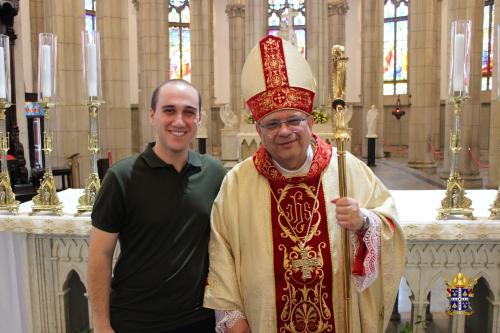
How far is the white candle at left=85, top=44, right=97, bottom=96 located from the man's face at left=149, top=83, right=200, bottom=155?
1438 mm

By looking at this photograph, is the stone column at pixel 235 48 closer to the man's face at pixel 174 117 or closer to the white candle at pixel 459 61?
the white candle at pixel 459 61

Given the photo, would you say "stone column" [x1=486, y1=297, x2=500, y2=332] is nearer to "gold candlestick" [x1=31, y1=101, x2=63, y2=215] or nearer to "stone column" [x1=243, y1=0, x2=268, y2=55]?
"gold candlestick" [x1=31, y1=101, x2=63, y2=215]

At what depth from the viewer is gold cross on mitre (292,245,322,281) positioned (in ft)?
7.83

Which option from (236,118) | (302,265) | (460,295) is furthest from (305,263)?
(236,118)

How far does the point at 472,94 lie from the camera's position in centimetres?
1296


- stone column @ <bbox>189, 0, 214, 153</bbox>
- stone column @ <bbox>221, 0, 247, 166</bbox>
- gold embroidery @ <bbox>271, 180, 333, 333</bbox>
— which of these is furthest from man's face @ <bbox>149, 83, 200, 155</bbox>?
stone column @ <bbox>221, 0, 247, 166</bbox>

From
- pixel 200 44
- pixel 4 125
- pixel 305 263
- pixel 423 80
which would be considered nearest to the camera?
pixel 305 263

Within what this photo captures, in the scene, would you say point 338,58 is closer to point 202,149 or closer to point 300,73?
point 300,73

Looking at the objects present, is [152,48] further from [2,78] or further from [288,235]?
[288,235]

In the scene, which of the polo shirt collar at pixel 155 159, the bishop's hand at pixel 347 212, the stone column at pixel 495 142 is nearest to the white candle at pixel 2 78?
the polo shirt collar at pixel 155 159

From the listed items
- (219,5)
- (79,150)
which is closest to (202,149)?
(79,150)

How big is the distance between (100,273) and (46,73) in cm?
189

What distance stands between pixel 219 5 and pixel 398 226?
89.8 feet

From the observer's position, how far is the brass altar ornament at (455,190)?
125 inches
